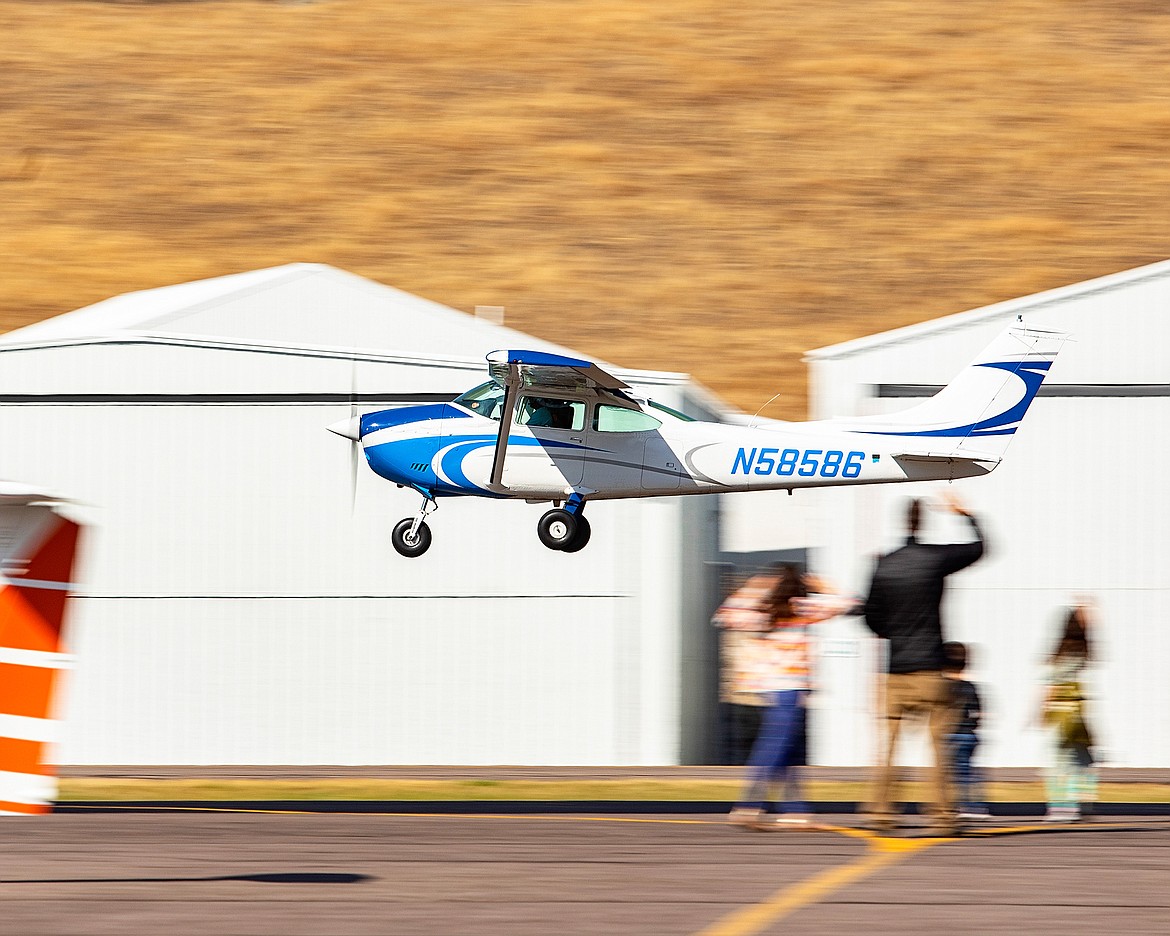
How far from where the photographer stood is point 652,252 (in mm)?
53219

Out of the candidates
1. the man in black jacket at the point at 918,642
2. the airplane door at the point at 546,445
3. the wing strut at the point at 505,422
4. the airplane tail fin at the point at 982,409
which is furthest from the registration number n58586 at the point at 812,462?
the man in black jacket at the point at 918,642

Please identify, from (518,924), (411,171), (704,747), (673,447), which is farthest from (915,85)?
(518,924)

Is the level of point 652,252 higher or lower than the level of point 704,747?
higher

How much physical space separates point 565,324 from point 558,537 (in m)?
31.7

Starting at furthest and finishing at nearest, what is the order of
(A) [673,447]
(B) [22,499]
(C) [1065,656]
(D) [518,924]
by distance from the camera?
(A) [673,447] < (C) [1065,656] < (D) [518,924] < (B) [22,499]

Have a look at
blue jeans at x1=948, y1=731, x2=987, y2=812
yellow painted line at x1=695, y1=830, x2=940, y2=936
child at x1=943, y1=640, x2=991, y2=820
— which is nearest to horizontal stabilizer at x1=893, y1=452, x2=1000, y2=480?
child at x1=943, y1=640, x2=991, y2=820

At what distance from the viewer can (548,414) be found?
17078 mm

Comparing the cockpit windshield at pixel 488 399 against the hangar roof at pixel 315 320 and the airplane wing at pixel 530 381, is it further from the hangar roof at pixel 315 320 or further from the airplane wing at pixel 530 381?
the hangar roof at pixel 315 320

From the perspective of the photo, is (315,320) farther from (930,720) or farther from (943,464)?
(930,720)

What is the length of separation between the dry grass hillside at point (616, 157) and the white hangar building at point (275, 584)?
20.7m

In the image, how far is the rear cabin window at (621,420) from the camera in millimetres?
17141

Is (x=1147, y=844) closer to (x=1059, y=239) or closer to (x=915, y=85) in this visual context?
(x=1059, y=239)

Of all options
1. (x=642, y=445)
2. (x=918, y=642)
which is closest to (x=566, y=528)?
(x=642, y=445)

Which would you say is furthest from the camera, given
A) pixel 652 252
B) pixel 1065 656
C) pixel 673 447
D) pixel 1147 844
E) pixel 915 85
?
pixel 915 85
